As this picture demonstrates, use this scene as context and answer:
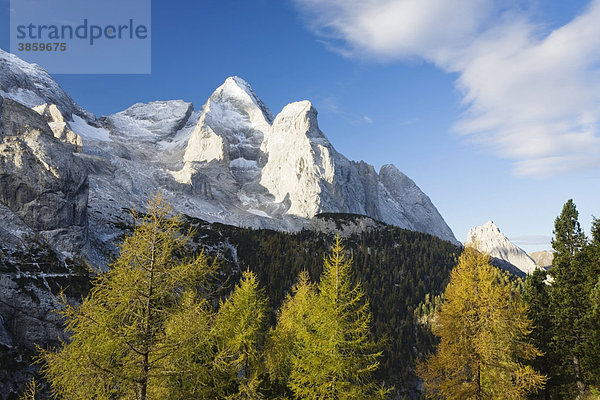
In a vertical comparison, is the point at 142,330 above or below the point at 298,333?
above

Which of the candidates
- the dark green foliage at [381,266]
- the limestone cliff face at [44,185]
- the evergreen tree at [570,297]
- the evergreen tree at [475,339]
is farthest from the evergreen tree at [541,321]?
the limestone cliff face at [44,185]

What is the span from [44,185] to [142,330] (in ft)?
397

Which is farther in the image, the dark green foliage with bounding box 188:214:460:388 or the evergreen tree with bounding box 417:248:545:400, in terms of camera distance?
the dark green foliage with bounding box 188:214:460:388

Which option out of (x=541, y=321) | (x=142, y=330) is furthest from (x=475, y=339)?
(x=541, y=321)

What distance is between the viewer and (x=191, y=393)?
11.5 meters

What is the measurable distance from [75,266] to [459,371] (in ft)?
322

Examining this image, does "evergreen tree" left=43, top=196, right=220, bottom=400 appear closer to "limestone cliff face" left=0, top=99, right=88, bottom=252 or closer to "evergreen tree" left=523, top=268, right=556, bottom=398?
Answer: "evergreen tree" left=523, top=268, right=556, bottom=398

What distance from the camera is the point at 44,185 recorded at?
10956 centimetres

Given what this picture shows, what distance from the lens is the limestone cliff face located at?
104m

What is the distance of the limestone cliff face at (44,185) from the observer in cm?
10388

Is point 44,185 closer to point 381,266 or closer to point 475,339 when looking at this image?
point 475,339

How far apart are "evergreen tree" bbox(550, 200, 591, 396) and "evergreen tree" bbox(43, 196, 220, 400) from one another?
3078 cm

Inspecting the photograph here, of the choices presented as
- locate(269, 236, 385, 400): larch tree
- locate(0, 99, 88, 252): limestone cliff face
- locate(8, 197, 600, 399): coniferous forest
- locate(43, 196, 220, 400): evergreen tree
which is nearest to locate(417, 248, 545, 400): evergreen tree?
locate(8, 197, 600, 399): coniferous forest

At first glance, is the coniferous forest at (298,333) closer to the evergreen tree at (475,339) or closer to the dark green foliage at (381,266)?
the evergreen tree at (475,339)
